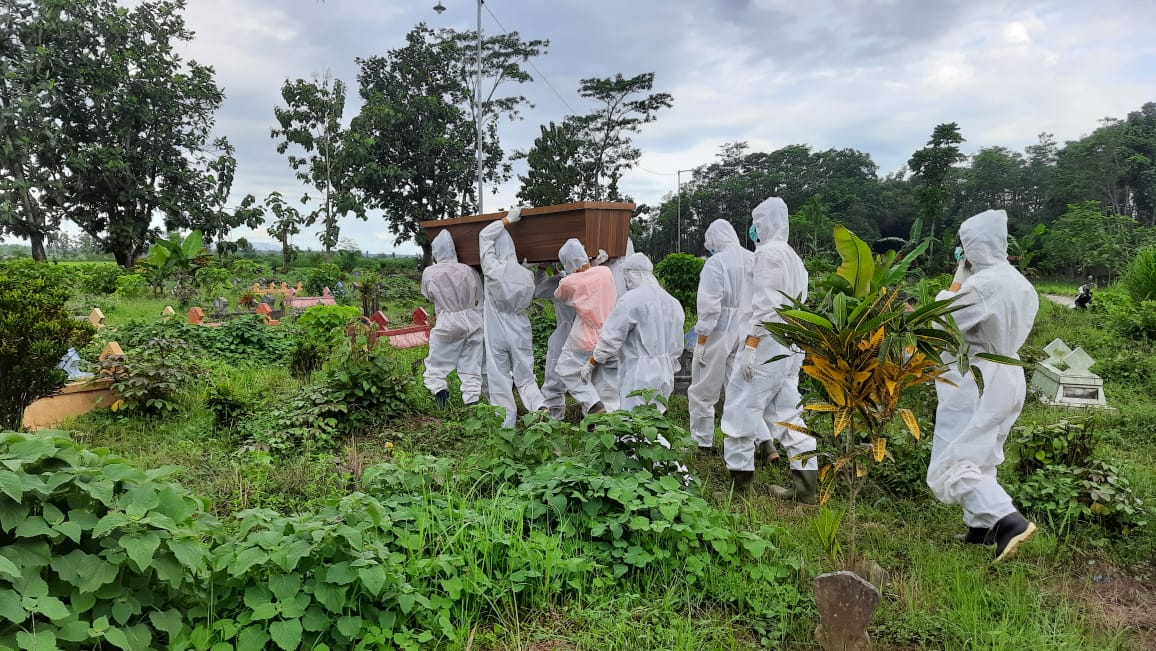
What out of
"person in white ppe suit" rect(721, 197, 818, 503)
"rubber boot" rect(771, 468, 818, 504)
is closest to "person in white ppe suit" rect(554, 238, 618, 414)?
"person in white ppe suit" rect(721, 197, 818, 503)

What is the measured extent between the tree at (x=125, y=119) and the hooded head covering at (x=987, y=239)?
69.9 ft

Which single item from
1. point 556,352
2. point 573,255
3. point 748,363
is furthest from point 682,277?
point 748,363

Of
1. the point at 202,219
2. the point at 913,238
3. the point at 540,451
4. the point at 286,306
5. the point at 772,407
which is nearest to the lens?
Answer: the point at 913,238

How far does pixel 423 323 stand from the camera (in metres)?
10.5

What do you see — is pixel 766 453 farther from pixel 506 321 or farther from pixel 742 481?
pixel 506 321

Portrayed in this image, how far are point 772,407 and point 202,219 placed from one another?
70.6 ft

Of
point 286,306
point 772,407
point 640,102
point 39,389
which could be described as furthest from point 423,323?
point 640,102

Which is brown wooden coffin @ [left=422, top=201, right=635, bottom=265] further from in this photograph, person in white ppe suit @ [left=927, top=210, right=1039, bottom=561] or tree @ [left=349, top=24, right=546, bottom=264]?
tree @ [left=349, top=24, right=546, bottom=264]

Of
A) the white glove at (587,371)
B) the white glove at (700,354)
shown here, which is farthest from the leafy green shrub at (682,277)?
the white glove at (587,371)

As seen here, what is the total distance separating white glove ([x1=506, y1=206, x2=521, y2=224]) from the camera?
219 inches

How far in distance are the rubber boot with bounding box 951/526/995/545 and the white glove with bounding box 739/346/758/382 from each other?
153 centimetres

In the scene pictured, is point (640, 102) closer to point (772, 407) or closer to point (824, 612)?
point (772, 407)

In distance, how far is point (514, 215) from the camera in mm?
5613

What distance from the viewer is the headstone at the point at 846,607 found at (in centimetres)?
229
